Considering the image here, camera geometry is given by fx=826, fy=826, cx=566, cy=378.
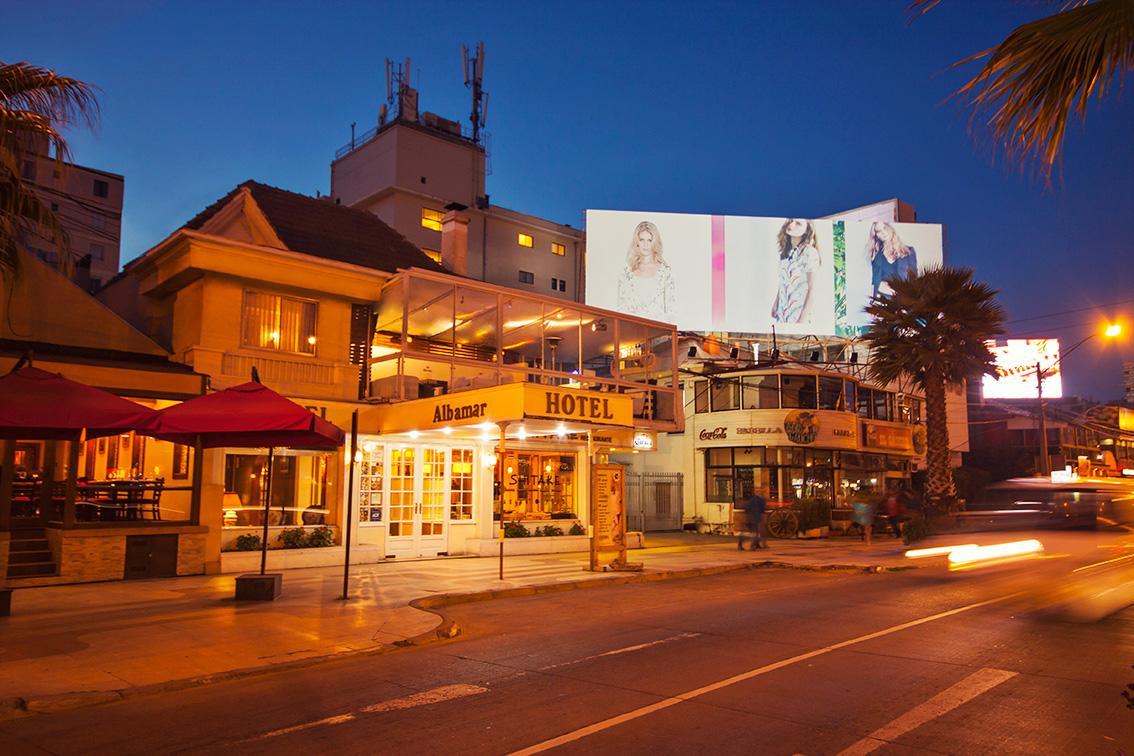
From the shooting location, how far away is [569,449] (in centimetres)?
2328

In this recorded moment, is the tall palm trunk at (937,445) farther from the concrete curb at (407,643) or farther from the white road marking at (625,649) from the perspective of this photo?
the white road marking at (625,649)

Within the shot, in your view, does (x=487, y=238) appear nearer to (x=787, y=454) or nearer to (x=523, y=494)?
(x=787, y=454)

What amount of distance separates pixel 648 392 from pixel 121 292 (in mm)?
14414

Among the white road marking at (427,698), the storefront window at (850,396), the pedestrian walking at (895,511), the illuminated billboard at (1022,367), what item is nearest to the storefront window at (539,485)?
the pedestrian walking at (895,511)

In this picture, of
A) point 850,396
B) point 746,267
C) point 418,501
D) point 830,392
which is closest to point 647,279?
point 746,267

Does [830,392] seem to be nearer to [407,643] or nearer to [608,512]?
[608,512]

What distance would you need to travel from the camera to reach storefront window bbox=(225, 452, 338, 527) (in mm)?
17406

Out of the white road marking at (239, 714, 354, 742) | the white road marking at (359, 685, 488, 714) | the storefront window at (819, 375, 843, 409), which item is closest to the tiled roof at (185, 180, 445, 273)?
the white road marking at (359, 685, 488, 714)

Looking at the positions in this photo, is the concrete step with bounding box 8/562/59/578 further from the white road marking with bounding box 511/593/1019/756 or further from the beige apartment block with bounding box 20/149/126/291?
the beige apartment block with bounding box 20/149/126/291

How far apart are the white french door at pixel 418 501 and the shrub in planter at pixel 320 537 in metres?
1.48

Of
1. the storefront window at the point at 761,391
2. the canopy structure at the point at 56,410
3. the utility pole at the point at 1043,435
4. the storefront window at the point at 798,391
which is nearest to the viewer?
the canopy structure at the point at 56,410

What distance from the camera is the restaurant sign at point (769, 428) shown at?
3164 cm

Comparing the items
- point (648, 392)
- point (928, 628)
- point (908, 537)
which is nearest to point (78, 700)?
point (928, 628)

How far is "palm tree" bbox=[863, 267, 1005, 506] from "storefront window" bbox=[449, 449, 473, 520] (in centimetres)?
1778
